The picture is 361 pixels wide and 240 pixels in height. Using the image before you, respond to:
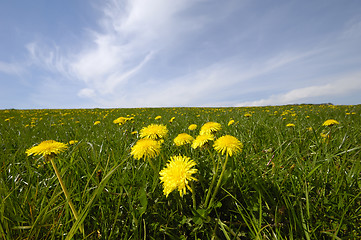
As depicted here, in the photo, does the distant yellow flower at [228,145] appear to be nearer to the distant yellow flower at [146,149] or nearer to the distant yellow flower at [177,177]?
the distant yellow flower at [177,177]

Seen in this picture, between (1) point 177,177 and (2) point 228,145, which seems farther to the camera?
(2) point 228,145

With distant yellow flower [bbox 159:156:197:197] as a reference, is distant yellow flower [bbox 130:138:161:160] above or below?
above

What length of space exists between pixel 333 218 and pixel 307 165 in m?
0.56

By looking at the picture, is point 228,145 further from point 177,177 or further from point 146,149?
point 146,149

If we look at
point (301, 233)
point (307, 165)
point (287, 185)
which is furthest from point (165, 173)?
point (307, 165)

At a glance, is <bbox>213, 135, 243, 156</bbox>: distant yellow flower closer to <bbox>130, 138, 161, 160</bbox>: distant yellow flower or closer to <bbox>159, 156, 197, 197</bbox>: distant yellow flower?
<bbox>159, 156, 197, 197</bbox>: distant yellow flower

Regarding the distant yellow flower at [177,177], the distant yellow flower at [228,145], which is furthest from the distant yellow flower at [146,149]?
the distant yellow flower at [228,145]

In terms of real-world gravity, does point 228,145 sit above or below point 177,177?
above

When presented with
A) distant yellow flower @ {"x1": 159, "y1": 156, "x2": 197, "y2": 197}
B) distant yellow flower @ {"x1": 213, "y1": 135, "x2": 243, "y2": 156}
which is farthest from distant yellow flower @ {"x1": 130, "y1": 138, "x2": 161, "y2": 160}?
distant yellow flower @ {"x1": 213, "y1": 135, "x2": 243, "y2": 156}

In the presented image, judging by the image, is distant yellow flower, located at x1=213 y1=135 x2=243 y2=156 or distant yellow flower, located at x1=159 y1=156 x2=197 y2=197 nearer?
distant yellow flower, located at x1=159 y1=156 x2=197 y2=197

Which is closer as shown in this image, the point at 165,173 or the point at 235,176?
the point at 165,173

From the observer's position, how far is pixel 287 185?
4.61 feet

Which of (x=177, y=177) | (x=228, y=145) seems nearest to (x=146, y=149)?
(x=177, y=177)

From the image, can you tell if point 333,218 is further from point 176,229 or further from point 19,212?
point 19,212
